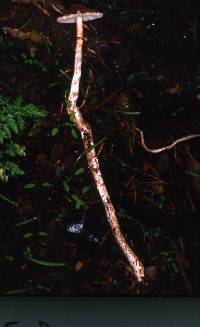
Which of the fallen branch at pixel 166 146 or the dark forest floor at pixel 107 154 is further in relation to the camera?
the fallen branch at pixel 166 146

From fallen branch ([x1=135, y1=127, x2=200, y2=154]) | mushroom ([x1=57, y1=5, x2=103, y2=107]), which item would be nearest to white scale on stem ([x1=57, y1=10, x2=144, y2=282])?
mushroom ([x1=57, y1=5, x2=103, y2=107])

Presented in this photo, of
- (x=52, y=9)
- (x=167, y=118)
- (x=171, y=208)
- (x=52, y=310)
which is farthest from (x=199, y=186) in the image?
(x=52, y=9)

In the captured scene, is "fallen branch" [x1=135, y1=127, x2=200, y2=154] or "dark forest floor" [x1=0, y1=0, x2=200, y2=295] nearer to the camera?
"dark forest floor" [x1=0, y1=0, x2=200, y2=295]

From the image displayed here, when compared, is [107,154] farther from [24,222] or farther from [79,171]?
[24,222]

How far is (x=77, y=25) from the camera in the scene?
1400 mm

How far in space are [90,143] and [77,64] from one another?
265 millimetres

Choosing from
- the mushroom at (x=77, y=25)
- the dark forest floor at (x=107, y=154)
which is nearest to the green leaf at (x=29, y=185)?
the dark forest floor at (x=107, y=154)

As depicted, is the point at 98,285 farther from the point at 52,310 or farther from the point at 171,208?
the point at 171,208

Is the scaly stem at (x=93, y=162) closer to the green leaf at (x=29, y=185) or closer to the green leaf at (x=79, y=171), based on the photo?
the green leaf at (x=79, y=171)

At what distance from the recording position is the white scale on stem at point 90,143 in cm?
136

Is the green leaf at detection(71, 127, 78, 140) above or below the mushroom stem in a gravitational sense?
below

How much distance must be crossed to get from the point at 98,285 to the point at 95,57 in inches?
29.2

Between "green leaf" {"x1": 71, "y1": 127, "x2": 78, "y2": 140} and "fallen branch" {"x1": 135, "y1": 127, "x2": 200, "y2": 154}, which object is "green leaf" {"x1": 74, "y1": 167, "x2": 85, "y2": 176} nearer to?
"green leaf" {"x1": 71, "y1": 127, "x2": 78, "y2": 140}

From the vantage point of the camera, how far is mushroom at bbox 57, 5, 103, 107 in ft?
4.51
